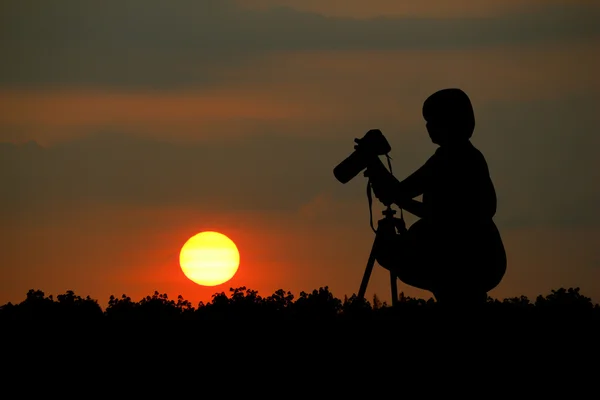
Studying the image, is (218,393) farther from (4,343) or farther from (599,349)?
(599,349)

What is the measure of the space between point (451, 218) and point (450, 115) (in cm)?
123

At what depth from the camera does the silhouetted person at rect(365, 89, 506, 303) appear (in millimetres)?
12312

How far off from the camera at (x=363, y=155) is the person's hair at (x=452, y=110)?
2.63 feet

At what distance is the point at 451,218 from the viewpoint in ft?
40.4

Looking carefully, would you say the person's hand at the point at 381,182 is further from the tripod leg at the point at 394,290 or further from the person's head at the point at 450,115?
the tripod leg at the point at 394,290

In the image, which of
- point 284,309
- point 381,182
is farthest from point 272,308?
point 381,182

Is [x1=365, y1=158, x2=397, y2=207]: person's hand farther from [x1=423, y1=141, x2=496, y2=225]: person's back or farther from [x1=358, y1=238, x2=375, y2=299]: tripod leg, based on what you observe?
[x1=358, y1=238, x2=375, y2=299]: tripod leg

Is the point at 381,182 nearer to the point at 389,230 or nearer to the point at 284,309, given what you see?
the point at 389,230

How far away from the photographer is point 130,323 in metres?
14.6

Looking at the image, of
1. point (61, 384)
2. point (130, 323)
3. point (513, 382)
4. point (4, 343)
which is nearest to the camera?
point (513, 382)

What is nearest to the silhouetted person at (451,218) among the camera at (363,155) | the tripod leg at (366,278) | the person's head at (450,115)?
the person's head at (450,115)

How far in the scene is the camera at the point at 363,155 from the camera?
12.9 meters

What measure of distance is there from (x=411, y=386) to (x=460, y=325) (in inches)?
39.3

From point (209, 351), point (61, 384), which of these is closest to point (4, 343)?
point (61, 384)
